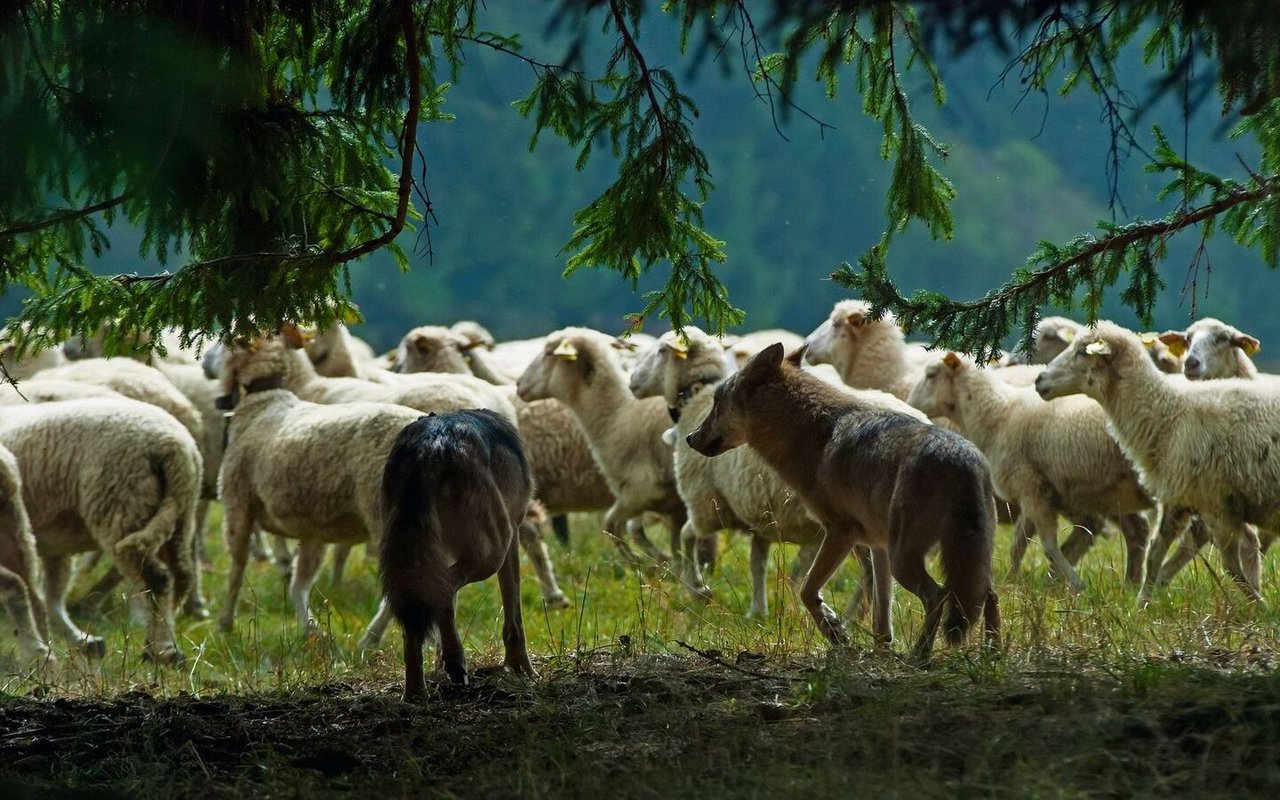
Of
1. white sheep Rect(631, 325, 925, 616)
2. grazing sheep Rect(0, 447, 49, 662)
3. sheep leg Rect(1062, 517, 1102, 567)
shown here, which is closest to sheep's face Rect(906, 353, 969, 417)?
sheep leg Rect(1062, 517, 1102, 567)

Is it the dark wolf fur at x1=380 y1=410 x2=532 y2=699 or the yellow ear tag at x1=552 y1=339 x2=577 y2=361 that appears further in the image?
the yellow ear tag at x1=552 y1=339 x2=577 y2=361

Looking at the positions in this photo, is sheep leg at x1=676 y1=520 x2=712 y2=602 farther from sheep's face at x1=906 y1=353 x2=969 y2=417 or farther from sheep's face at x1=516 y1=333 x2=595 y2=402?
sheep's face at x1=906 y1=353 x2=969 y2=417

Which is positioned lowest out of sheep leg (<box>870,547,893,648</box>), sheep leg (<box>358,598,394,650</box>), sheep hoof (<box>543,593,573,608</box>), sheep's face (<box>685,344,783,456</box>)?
sheep leg (<box>358,598,394,650</box>)

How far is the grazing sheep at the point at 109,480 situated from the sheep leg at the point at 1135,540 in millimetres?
6185

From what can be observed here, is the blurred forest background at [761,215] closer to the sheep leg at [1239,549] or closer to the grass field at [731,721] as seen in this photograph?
the sheep leg at [1239,549]

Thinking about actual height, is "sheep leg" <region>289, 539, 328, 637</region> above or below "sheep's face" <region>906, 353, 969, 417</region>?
below

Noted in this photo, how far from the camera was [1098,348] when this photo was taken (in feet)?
26.5

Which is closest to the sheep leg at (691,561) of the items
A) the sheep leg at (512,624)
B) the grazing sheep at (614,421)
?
the grazing sheep at (614,421)

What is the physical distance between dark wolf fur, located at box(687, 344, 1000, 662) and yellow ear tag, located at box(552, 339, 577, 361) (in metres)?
4.09

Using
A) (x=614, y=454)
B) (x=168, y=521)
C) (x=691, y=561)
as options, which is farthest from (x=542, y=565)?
(x=168, y=521)

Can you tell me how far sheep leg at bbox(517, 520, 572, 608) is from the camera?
32.1 feet

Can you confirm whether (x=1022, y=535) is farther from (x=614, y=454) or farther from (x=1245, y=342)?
(x=614, y=454)

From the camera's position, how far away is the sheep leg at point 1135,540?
926 centimetres

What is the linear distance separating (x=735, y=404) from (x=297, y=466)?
11.5 ft
